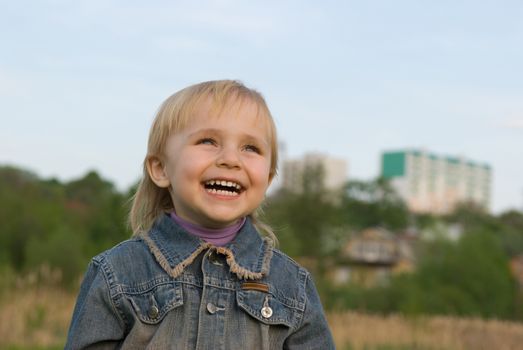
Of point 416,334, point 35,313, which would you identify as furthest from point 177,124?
point 416,334

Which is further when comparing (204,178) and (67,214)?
(67,214)

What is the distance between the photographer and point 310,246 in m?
29.3

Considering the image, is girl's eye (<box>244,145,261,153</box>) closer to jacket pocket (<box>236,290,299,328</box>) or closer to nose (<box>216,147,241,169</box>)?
nose (<box>216,147,241,169</box>)

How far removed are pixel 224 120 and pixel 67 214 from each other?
19.1 m

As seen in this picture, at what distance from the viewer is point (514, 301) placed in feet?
82.3

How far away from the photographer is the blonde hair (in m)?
2.15

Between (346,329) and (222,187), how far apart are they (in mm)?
8839

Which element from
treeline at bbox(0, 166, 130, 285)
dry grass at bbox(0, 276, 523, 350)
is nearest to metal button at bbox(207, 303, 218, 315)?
dry grass at bbox(0, 276, 523, 350)

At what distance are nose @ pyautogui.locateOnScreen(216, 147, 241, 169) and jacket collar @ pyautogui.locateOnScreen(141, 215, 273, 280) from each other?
20 centimetres

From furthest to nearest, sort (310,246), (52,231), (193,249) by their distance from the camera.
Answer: (310,246) < (52,231) < (193,249)

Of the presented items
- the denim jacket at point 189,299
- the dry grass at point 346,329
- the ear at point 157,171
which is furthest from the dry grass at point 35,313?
the denim jacket at point 189,299

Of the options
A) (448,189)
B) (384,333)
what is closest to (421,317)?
(384,333)

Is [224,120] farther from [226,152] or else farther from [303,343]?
[303,343]

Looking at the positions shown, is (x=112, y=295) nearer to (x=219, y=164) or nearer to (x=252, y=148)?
(x=219, y=164)
